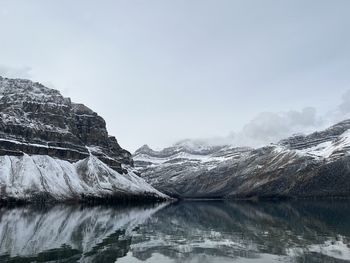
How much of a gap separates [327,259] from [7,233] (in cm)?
4938

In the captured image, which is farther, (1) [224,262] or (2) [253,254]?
(2) [253,254]

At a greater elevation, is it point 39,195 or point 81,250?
point 39,195

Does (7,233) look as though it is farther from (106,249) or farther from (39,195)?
(39,195)

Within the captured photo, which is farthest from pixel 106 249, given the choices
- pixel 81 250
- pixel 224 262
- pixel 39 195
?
pixel 39 195

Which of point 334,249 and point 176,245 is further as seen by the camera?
point 176,245

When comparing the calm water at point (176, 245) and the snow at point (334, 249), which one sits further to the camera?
the snow at point (334, 249)

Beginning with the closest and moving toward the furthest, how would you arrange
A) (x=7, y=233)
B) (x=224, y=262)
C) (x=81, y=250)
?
(x=224, y=262) → (x=81, y=250) → (x=7, y=233)

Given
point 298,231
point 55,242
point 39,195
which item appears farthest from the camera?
point 39,195

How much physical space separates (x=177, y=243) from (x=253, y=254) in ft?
46.5

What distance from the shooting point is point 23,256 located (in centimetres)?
4744

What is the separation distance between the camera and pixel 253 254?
50.0m

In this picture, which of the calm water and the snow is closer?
the calm water

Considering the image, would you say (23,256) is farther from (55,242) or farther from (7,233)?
(7,233)

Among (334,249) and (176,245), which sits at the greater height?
(176,245)
